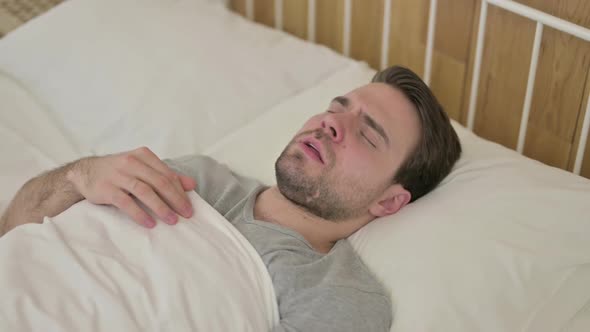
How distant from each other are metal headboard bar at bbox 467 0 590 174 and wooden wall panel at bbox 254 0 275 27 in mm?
779

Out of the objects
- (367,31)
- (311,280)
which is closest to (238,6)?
(367,31)

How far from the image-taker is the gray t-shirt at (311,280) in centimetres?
124

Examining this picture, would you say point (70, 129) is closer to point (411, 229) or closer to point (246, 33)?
point (246, 33)

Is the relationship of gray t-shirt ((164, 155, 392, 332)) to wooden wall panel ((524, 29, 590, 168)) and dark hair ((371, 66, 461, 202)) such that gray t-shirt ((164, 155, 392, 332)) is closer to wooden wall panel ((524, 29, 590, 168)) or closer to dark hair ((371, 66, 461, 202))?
dark hair ((371, 66, 461, 202))

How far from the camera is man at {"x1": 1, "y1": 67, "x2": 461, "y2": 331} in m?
1.32

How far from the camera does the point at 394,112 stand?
1.46 m

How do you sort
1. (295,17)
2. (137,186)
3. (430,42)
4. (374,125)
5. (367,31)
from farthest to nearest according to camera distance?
(295,17) < (367,31) < (430,42) < (374,125) < (137,186)

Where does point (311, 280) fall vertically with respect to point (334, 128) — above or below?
below

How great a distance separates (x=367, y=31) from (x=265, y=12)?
415mm

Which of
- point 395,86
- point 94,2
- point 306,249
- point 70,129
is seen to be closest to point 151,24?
point 94,2

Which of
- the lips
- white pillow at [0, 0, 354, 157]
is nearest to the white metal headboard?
white pillow at [0, 0, 354, 157]

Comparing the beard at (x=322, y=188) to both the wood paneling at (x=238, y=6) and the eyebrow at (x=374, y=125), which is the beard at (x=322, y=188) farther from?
the wood paneling at (x=238, y=6)

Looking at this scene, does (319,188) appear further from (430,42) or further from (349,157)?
(430,42)

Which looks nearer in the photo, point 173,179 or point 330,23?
point 173,179
